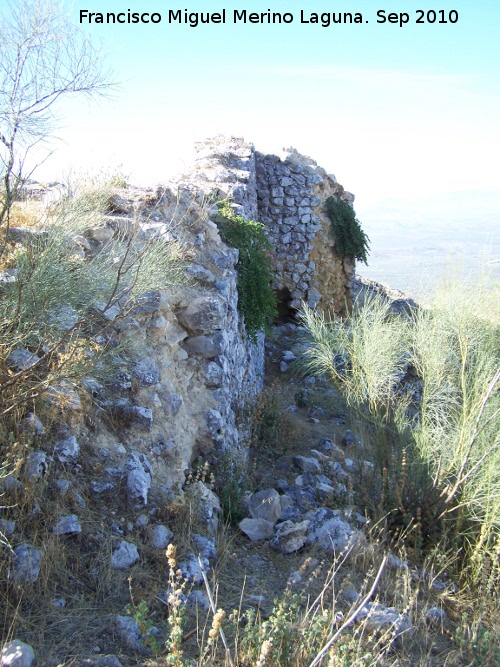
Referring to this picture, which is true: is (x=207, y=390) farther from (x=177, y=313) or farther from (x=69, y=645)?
(x=69, y=645)

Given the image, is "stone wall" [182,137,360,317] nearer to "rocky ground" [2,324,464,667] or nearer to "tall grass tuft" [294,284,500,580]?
"tall grass tuft" [294,284,500,580]

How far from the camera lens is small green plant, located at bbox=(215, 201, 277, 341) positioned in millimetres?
6469

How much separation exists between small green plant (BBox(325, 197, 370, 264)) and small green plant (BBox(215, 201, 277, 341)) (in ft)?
15.5

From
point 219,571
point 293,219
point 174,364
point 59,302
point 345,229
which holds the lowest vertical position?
point 219,571

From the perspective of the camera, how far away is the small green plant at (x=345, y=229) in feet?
36.9

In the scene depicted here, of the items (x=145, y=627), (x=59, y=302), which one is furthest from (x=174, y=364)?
(x=145, y=627)

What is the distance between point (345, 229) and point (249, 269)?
5.39 meters

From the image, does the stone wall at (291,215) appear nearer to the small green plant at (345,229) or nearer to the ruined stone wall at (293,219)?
the ruined stone wall at (293,219)

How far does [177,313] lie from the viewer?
195 inches

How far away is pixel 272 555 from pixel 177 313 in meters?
2.21

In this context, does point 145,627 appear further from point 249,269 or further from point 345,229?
point 345,229

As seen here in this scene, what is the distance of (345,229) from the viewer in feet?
37.2

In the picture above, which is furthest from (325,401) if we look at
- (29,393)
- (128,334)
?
(29,393)

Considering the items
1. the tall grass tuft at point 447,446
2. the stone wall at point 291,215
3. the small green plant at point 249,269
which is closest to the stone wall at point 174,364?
the small green plant at point 249,269
